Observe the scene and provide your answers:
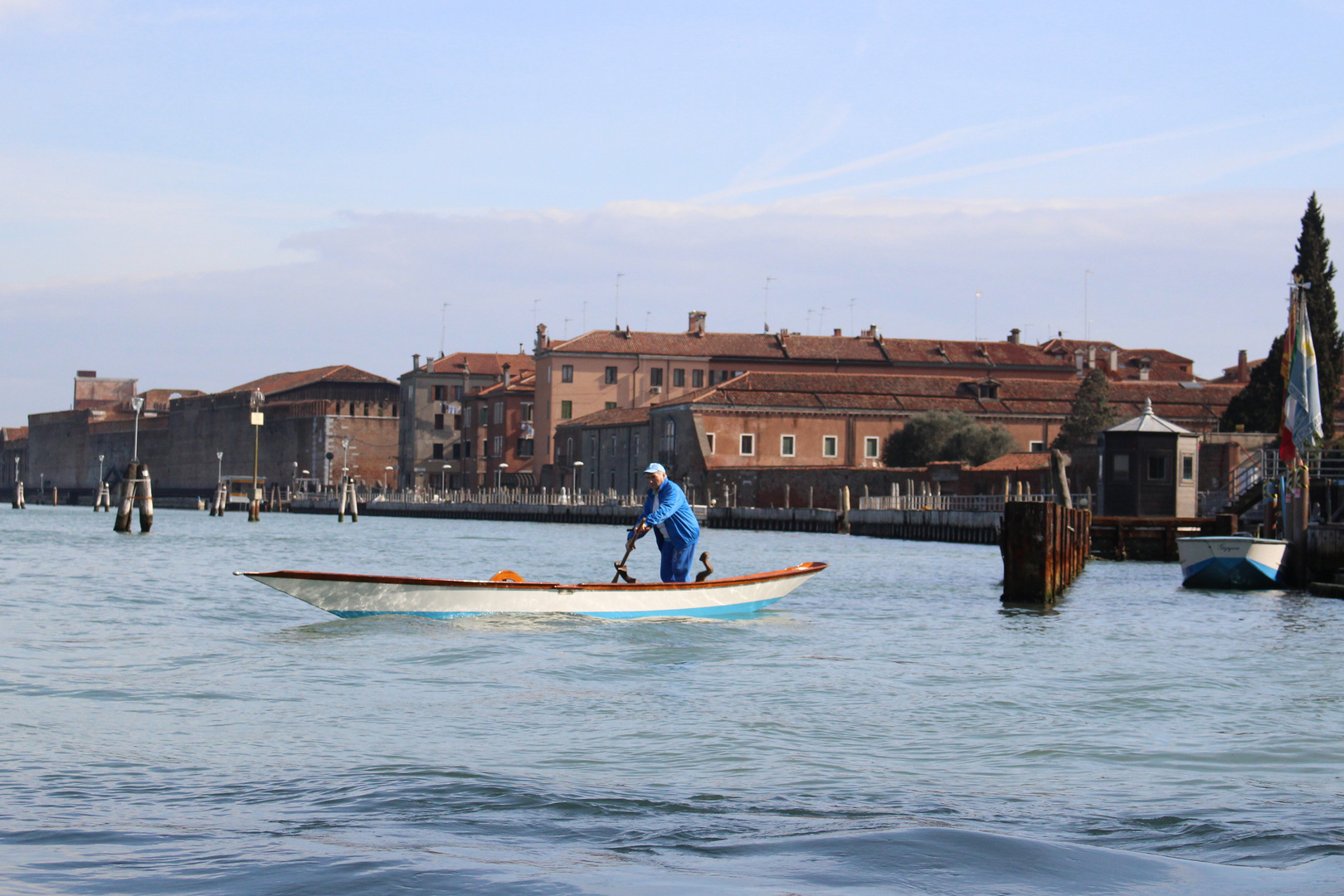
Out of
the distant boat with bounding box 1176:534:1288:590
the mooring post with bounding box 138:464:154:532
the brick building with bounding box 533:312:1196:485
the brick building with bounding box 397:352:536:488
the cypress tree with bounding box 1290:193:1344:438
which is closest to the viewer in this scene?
the distant boat with bounding box 1176:534:1288:590

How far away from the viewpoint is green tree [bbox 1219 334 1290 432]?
177ft

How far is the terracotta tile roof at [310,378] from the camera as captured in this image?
110938mm

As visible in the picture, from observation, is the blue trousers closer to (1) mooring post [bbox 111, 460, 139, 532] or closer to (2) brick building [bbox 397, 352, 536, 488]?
(1) mooring post [bbox 111, 460, 139, 532]

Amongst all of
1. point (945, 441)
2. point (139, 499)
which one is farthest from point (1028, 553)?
point (945, 441)

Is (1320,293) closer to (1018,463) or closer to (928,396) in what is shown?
(1018,463)

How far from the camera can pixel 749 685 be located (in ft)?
38.7

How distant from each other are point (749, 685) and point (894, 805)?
4.38 meters

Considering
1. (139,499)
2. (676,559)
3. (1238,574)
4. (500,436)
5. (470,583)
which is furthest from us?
(500,436)

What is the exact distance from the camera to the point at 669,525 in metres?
15.5

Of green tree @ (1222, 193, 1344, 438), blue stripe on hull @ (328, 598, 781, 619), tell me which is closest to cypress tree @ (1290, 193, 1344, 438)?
green tree @ (1222, 193, 1344, 438)

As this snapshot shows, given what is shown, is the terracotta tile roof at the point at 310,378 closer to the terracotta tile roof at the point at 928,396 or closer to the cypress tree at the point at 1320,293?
the terracotta tile roof at the point at 928,396

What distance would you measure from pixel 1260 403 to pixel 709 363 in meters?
36.0

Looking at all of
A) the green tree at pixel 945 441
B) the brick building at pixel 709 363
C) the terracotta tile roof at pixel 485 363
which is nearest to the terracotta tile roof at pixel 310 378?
the terracotta tile roof at pixel 485 363

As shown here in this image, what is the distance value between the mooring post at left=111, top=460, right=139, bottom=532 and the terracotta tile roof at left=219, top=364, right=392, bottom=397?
61695mm
